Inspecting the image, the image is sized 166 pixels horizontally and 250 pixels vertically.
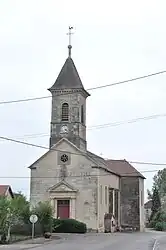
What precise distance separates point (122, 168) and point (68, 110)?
1581 centimetres

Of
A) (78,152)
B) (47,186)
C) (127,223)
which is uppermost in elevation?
(78,152)

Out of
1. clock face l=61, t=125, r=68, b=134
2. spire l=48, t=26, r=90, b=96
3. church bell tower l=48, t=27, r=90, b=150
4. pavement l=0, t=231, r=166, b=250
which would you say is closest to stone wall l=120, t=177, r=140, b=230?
church bell tower l=48, t=27, r=90, b=150

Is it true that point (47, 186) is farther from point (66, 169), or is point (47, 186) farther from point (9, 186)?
point (9, 186)

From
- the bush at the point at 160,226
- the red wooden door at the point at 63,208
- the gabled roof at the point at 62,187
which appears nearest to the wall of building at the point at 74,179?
the gabled roof at the point at 62,187

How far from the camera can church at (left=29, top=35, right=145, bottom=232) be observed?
173 feet

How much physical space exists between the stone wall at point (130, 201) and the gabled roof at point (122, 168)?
0.55m

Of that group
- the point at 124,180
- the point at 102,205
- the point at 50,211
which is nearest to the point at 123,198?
the point at 124,180

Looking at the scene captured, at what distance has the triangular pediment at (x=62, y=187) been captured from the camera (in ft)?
174

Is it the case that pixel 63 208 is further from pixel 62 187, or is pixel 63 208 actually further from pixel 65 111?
pixel 65 111

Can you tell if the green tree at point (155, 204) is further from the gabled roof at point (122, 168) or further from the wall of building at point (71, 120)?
the wall of building at point (71, 120)

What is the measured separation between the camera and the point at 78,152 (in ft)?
176

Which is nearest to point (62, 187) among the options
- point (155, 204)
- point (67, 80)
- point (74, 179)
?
point (74, 179)

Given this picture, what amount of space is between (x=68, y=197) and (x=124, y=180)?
15491mm

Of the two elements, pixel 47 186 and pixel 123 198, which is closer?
pixel 47 186
